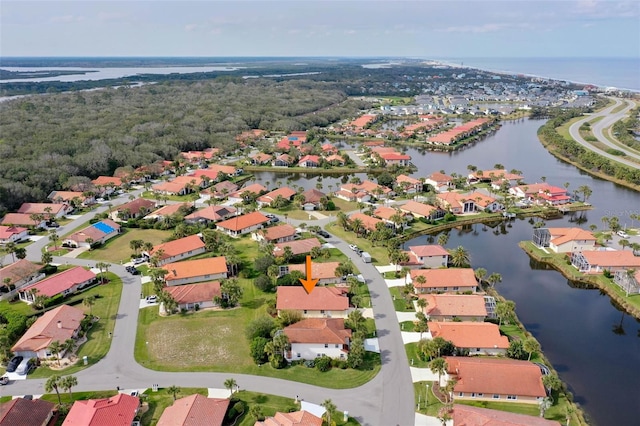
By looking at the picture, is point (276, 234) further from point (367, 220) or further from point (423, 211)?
point (423, 211)

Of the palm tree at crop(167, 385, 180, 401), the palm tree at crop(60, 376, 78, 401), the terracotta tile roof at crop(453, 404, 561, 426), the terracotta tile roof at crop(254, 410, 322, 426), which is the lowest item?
the palm tree at crop(167, 385, 180, 401)

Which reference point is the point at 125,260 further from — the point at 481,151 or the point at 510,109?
the point at 510,109

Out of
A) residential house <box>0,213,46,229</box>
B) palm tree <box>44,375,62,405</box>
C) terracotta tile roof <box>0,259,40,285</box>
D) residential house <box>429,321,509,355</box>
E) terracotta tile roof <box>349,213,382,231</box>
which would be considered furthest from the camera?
residential house <box>0,213,46,229</box>

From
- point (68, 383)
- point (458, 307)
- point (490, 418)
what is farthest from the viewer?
point (458, 307)

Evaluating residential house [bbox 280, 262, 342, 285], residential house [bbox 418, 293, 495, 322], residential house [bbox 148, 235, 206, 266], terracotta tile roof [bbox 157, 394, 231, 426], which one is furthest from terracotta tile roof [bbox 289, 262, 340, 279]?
terracotta tile roof [bbox 157, 394, 231, 426]

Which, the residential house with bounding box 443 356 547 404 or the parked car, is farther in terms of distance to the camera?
the parked car

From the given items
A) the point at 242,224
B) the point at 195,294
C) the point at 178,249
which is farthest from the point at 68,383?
the point at 242,224

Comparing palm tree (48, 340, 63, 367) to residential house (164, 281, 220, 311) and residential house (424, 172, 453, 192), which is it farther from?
residential house (424, 172, 453, 192)
